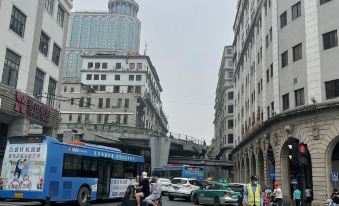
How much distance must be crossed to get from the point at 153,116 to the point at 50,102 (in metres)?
75.1

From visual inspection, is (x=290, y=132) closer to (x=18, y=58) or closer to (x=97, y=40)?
(x=18, y=58)

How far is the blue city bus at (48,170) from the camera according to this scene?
56.3 feet

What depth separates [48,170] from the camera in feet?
56.6

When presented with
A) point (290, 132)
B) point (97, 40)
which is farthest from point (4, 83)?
point (97, 40)

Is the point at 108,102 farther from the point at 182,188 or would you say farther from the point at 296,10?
the point at 296,10

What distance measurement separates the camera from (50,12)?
34.0 metres

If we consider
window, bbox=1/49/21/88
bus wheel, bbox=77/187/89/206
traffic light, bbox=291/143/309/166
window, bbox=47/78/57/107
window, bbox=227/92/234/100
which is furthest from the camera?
window, bbox=227/92/234/100

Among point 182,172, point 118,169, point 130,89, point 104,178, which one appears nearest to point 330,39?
point 118,169

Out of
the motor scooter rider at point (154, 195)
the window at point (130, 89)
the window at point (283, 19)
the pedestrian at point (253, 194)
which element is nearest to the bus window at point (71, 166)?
the motor scooter rider at point (154, 195)

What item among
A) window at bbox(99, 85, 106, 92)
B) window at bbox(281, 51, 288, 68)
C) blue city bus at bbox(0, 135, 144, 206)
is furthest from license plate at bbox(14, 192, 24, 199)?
window at bbox(99, 85, 106, 92)

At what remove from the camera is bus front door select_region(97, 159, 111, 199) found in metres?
21.7

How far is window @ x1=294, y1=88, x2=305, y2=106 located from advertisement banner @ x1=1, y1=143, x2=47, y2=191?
2053cm

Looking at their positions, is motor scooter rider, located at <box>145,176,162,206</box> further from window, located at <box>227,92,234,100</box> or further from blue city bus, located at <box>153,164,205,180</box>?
window, located at <box>227,92,234,100</box>

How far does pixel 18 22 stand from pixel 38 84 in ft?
18.8
